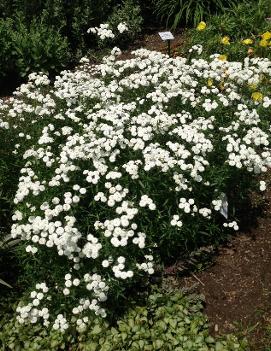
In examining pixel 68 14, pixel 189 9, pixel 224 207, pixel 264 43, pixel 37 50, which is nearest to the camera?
pixel 224 207

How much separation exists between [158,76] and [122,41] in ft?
12.1

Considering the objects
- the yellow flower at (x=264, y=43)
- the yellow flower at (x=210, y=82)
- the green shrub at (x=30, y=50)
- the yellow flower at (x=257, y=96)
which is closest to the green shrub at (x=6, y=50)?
the green shrub at (x=30, y=50)

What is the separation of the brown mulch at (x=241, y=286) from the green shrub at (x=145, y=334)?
0.48 ft

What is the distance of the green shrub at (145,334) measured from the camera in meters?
4.13

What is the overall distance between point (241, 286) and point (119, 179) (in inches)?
61.4

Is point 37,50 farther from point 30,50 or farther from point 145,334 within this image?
point 145,334

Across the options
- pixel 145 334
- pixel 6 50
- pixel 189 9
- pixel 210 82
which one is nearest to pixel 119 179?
pixel 145 334

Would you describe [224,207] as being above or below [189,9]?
below

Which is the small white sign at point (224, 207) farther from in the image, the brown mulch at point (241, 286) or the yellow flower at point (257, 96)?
the yellow flower at point (257, 96)

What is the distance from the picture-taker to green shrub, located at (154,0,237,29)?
8.80 meters

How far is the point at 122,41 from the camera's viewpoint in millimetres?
8773

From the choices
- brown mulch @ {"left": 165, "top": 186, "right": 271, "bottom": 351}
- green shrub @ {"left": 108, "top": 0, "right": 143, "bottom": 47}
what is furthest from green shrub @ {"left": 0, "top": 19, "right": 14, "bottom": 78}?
brown mulch @ {"left": 165, "top": 186, "right": 271, "bottom": 351}

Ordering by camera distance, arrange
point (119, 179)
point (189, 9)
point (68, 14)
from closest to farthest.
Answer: point (119, 179) < point (68, 14) < point (189, 9)

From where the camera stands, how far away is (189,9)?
29.1 ft
